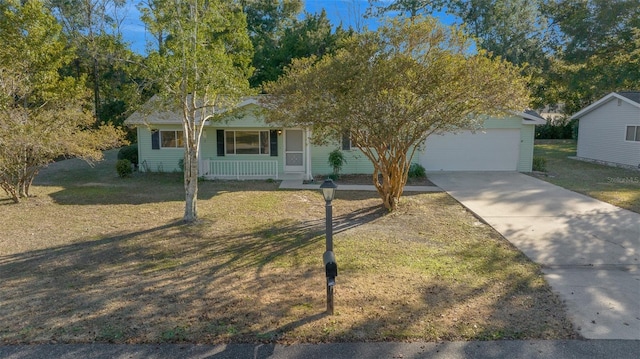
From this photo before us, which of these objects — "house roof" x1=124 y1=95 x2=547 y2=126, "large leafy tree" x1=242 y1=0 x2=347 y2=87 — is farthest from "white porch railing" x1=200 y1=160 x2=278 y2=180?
"large leafy tree" x1=242 y1=0 x2=347 y2=87

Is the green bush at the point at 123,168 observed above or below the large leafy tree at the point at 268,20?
below

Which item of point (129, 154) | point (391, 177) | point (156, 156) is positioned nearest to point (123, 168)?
point (156, 156)

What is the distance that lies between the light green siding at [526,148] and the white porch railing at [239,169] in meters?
10.5

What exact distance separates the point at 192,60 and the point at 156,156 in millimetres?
9971

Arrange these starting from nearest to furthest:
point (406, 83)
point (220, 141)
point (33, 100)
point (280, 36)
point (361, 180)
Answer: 1. point (406, 83)
2. point (33, 100)
3. point (361, 180)
4. point (220, 141)
5. point (280, 36)

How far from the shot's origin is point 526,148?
17.1 metres

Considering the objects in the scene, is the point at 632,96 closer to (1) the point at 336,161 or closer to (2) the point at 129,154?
(1) the point at 336,161

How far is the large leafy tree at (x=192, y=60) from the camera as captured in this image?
25.0 feet

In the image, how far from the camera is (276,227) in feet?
27.7

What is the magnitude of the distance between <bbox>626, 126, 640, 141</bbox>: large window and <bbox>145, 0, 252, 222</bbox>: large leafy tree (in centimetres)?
1740

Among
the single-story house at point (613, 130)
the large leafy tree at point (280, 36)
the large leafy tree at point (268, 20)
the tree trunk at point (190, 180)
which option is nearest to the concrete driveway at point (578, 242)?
the tree trunk at point (190, 180)

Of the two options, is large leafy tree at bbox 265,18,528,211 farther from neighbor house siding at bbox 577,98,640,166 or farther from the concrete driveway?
neighbor house siding at bbox 577,98,640,166

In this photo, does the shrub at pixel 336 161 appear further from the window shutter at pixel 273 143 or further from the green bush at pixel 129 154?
the green bush at pixel 129 154

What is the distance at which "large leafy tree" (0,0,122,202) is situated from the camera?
963cm
